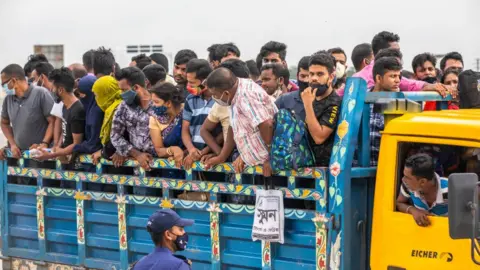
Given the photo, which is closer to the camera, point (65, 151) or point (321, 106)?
point (321, 106)

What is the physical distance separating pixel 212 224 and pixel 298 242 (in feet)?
2.24

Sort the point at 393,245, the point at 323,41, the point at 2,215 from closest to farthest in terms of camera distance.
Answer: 1. the point at 393,245
2. the point at 2,215
3. the point at 323,41

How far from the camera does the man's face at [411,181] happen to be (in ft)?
15.9

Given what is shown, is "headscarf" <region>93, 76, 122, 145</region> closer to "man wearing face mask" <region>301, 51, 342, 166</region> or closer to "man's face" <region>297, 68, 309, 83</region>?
"man's face" <region>297, 68, 309, 83</region>

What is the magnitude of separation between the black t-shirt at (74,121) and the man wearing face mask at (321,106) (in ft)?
7.90

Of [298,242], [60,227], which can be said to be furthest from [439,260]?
[60,227]

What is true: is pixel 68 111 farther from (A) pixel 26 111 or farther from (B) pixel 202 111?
(B) pixel 202 111

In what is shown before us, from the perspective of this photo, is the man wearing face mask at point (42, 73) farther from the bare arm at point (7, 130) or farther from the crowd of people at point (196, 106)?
the bare arm at point (7, 130)

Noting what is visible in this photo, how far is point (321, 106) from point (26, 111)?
3333mm

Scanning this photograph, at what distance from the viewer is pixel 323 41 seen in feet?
68.9

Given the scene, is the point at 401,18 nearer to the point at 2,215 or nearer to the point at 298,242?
the point at 2,215

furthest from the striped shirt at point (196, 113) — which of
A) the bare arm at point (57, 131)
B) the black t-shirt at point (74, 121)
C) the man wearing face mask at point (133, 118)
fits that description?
the bare arm at point (57, 131)

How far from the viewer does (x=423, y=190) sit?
15.9 feet

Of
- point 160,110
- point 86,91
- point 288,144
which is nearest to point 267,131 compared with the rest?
point 288,144
